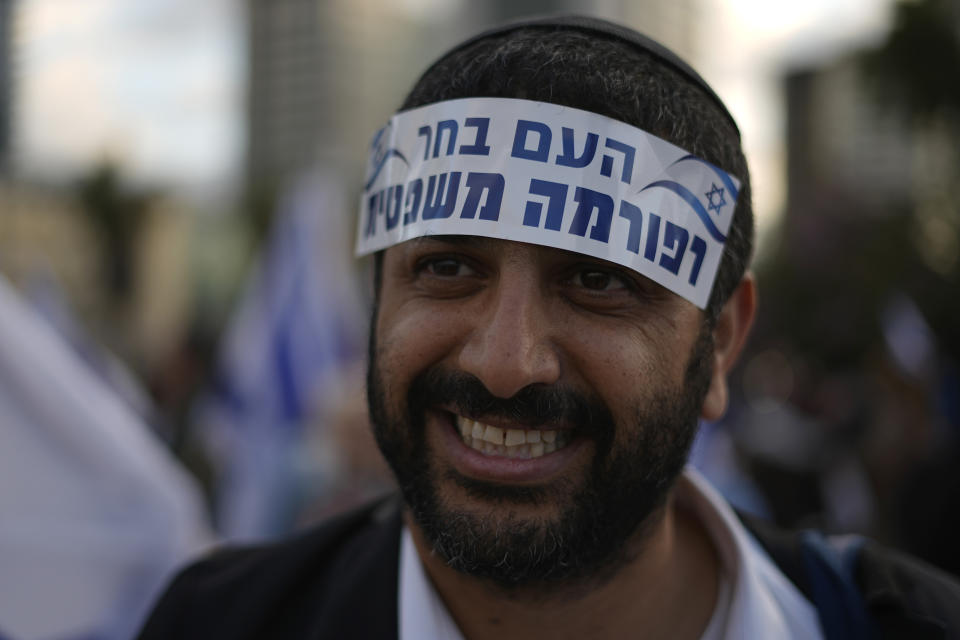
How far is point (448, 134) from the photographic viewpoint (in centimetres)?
181

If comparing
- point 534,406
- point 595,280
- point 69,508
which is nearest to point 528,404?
point 534,406

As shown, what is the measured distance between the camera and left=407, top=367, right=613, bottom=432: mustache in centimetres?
168

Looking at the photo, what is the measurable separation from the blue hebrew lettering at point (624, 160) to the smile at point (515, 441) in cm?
53

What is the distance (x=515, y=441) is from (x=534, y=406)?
0.09 meters

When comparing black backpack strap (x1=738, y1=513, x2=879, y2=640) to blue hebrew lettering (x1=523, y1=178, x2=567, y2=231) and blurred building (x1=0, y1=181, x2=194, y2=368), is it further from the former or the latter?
blurred building (x1=0, y1=181, x2=194, y2=368)

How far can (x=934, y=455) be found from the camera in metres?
4.45

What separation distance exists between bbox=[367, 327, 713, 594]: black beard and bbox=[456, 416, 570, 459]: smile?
0.04 metres

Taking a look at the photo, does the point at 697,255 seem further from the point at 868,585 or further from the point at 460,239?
the point at 868,585

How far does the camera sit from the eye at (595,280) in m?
1.77

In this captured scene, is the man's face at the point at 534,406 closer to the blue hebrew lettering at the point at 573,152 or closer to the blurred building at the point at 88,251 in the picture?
the blue hebrew lettering at the point at 573,152

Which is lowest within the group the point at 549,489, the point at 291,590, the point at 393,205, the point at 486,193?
the point at 291,590

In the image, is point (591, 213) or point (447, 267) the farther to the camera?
point (447, 267)

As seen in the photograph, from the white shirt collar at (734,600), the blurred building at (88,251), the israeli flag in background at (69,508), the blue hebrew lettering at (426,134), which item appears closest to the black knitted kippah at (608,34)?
the blue hebrew lettering at (426,134)

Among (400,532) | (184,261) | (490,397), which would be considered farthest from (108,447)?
(184,261)
